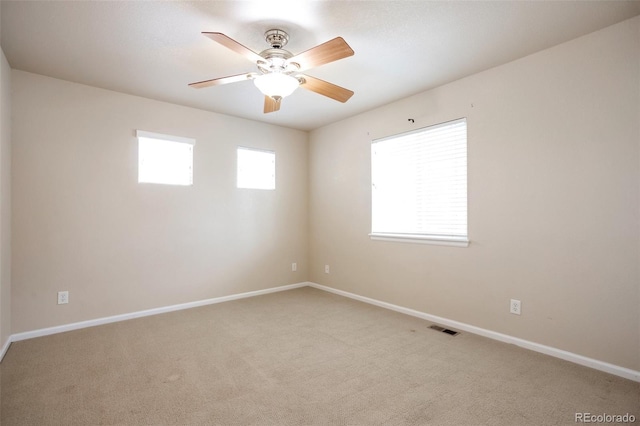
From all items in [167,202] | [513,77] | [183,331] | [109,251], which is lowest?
[183,331]

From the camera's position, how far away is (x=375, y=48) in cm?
266

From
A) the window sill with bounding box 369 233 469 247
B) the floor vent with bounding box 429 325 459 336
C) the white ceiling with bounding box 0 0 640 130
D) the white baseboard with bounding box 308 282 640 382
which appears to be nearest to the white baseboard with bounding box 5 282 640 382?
the white baseboard with bounding box 308 282 640 382

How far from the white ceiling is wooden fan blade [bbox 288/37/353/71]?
300 millimetres

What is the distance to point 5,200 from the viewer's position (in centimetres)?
283

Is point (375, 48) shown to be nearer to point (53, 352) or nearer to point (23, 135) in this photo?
point (23, 135)

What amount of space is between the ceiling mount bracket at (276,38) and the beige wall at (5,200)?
223cm

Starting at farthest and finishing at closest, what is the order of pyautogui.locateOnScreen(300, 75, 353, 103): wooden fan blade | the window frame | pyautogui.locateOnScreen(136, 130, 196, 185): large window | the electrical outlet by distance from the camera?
1. the window frame
2. pyautogui.locateOnScreen(136, 130, 196, 185): large window
3. the electrical outlet
4. pyautogui.locateOnScreen(300, 75, 353, 103): wooden fan blade

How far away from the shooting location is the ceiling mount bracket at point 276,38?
238 centimetres

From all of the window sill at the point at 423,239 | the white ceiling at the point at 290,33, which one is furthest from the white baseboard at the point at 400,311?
the white ceiling at the point at 290,33

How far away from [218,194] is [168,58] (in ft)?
6.23

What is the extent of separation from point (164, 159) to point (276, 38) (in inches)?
89.1

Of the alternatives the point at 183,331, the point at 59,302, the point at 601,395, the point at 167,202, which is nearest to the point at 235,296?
the point at 183,331

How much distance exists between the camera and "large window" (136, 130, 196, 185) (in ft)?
12.4

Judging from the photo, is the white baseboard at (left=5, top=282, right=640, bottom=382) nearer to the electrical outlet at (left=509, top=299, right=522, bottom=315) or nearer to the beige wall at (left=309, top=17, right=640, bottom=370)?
the beige wall at (left=309, top=17, right=640, bottom=370)
